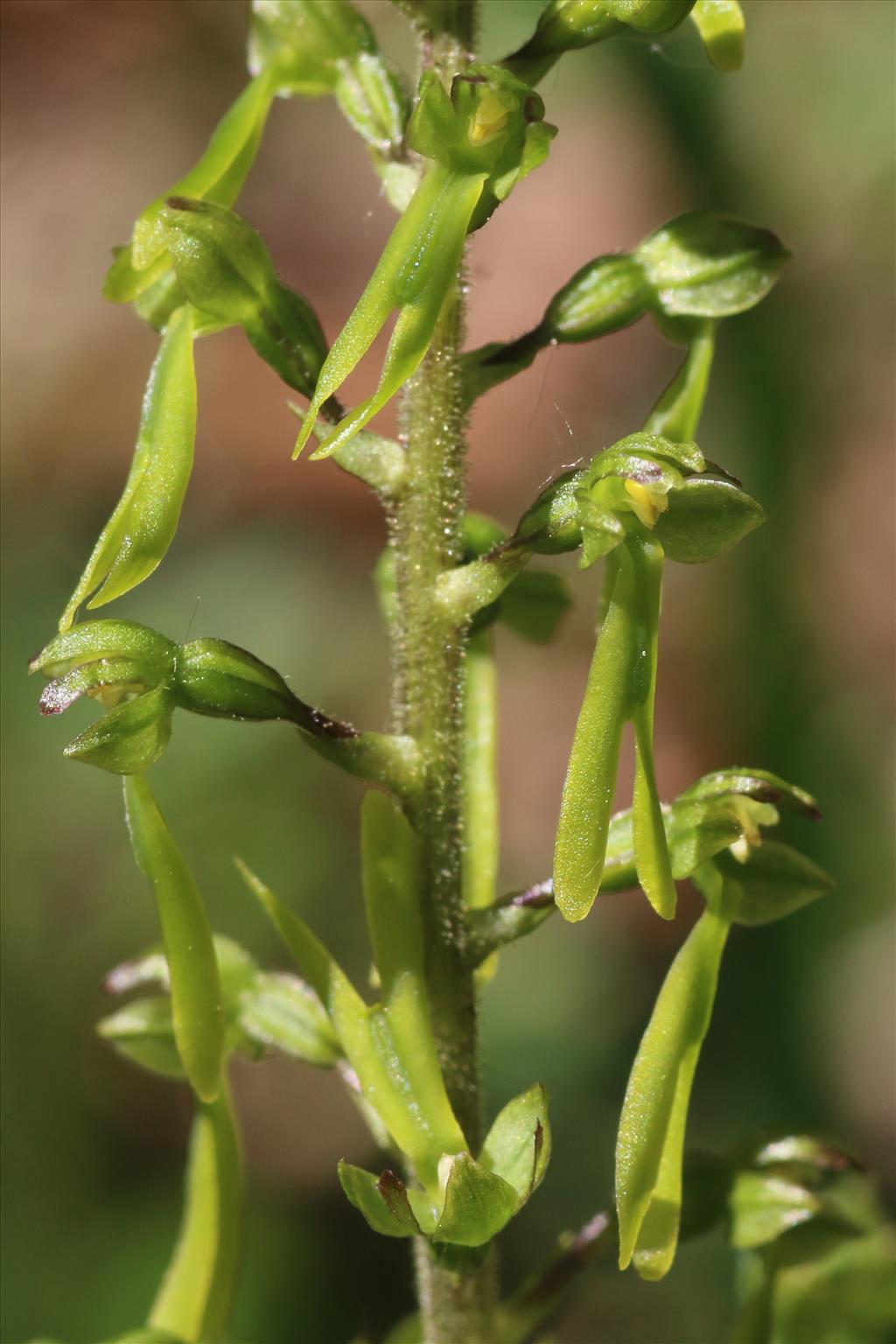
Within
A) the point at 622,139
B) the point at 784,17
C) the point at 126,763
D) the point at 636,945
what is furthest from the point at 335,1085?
the point at 622,139

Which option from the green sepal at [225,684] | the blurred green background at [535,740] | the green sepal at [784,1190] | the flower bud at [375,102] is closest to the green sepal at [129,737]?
the green sepal at [225,684]

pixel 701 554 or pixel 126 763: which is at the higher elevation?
pixel 701 554

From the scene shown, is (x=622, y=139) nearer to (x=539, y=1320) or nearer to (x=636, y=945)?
(x=636, y=945)

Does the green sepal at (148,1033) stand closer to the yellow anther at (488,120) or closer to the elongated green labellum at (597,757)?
the elongated green labellum at (597,757)

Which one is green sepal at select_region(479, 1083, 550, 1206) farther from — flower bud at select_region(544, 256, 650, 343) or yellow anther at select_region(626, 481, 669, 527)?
flower bud at select_region(544, 256, 650, 343)

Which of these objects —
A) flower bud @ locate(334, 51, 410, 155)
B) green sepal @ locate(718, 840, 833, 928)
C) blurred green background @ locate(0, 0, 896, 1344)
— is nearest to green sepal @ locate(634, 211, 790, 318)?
flower bud @ locate(334, 51, 410, 155)

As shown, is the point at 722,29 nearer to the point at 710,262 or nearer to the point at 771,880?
the point at 710,262
